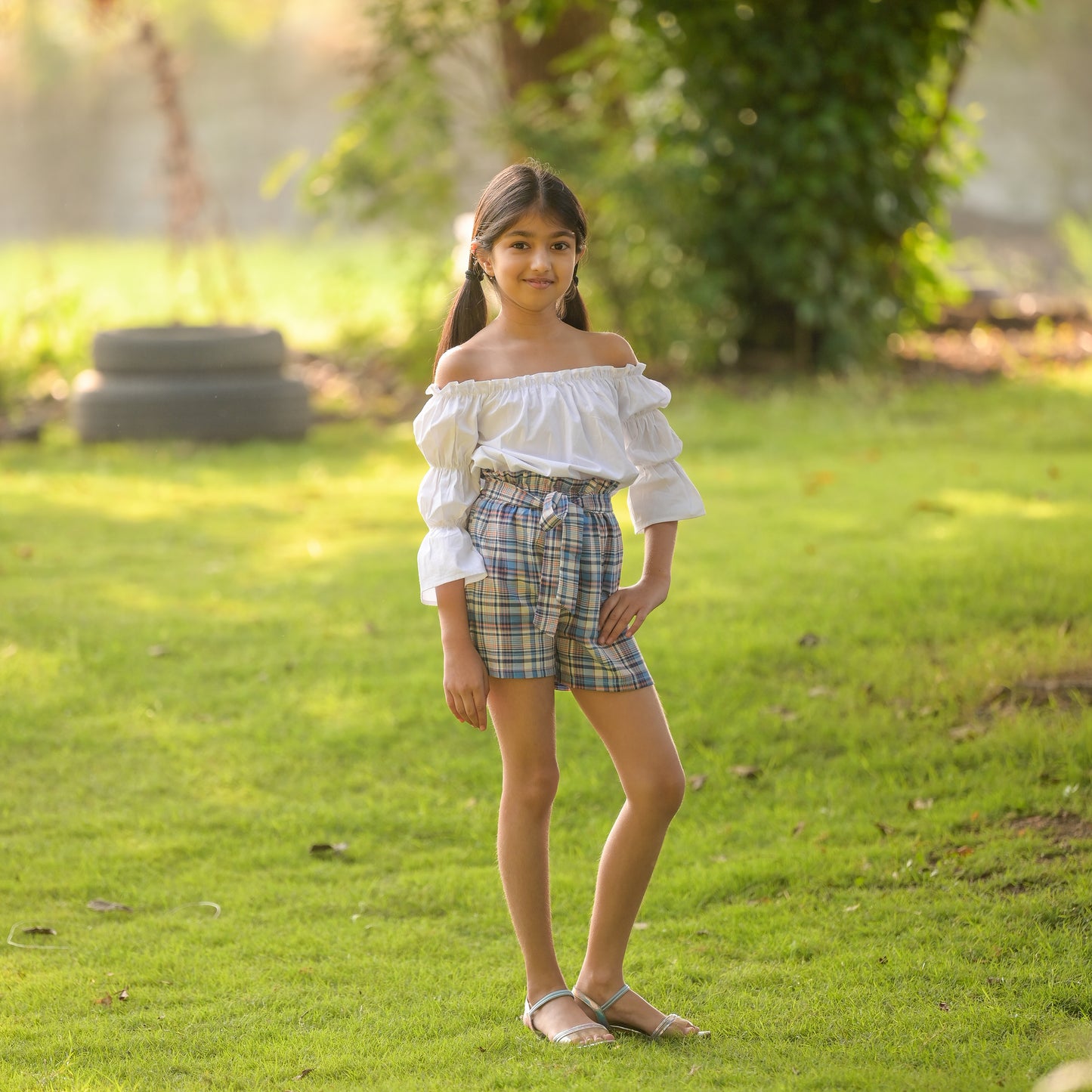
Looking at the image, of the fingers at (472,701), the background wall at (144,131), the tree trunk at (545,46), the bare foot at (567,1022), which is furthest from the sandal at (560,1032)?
the background wall at (144,131)

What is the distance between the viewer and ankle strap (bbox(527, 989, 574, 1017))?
8.64 ft

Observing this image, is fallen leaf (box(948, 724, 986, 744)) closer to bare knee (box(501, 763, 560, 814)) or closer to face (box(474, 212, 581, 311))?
bare knee (box(501, 763, 560, 814))

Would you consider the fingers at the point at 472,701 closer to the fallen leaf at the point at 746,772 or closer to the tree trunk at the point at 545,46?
the fallen leaf at the point at 746,772

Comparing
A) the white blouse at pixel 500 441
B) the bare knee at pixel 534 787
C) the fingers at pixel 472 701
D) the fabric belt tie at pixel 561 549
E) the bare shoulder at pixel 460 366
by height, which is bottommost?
the bare knee at pixel 534 787

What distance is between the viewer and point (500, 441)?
255 centimetres

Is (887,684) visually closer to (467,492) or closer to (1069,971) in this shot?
(1069,971)

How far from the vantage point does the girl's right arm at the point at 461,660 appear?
251cm

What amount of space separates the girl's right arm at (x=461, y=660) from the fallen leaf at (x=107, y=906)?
4.18 feet

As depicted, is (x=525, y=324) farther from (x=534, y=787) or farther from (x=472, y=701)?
(x=534, y=787)

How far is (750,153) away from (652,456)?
771cm

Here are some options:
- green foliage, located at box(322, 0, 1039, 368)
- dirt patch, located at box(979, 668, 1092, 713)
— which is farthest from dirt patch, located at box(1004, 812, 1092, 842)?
green foliage, located at box(322, 0, 1039, 368)

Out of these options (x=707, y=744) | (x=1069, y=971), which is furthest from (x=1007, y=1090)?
(x=707, y=744)

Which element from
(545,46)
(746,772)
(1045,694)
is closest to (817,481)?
(1045,694)

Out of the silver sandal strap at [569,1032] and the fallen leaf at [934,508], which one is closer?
the silver sandal strap at [569,1032]
